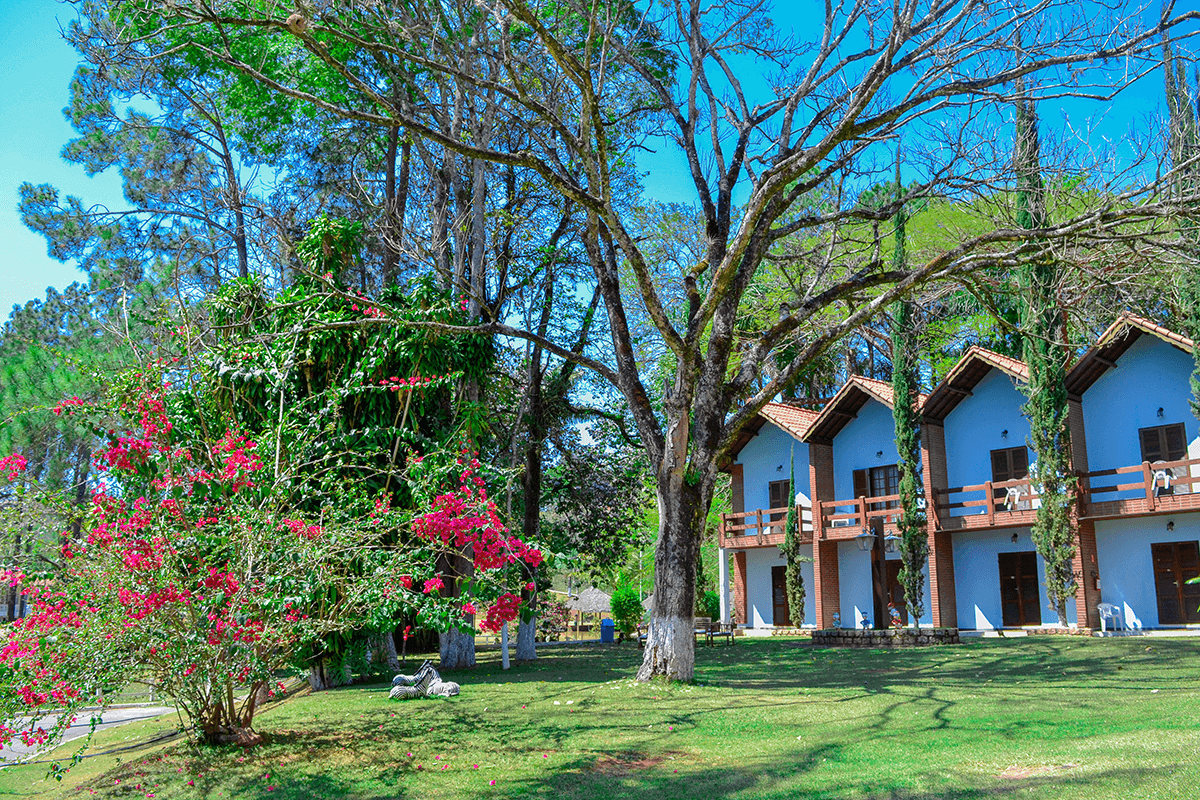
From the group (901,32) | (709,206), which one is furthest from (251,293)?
(901,32)

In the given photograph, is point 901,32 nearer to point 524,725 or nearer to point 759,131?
point 759,131

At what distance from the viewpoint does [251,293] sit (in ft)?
45.6

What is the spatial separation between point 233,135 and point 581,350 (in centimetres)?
1122

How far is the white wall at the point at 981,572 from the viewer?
78.1 feet

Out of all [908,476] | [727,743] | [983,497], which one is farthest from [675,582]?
[983,497]

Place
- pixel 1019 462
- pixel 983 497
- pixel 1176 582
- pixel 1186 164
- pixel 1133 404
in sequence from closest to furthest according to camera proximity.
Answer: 1. pixel 1186 164
2. pixel 1176 582
3. pixel 1133 404
4. pixel 1019 462
5. pixel 983 497

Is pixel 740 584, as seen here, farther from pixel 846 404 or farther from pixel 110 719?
pixel 110 719

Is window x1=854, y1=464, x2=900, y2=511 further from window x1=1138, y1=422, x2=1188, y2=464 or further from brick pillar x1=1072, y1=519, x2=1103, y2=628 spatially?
window x1=1138, y1=422, x2=1188, y2=464

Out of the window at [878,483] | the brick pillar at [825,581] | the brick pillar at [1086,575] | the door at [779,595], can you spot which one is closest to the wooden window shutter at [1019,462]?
the brick pillar at [1086,575]

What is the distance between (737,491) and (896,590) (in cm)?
675

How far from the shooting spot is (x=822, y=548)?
2731 cm

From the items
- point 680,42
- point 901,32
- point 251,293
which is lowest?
point 251,293

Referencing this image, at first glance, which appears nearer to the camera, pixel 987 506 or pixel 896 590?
pixel 987 506

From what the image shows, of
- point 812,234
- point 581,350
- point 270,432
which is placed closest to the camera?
point 270,432
